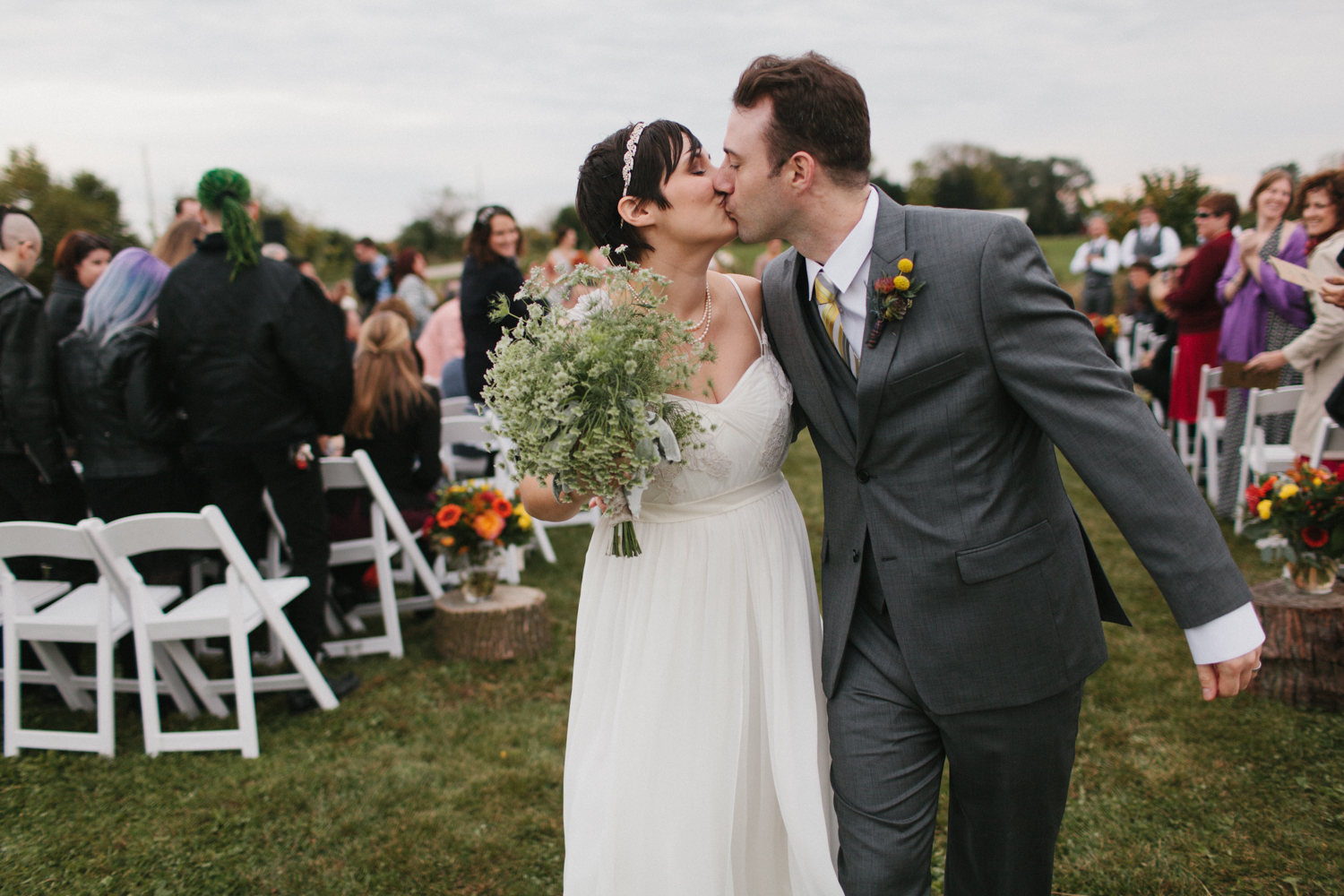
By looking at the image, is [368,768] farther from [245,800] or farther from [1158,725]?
[1158,725]

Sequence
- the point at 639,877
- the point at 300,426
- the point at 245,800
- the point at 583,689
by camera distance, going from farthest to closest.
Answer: the point at 300,426 < the point at 245,800 < the point at 583,689 < the point at 639,877

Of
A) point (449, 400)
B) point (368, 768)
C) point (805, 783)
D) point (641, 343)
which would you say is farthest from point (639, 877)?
point (449, 400)

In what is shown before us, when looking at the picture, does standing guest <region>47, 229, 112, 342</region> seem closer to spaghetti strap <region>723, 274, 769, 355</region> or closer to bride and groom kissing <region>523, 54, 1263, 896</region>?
bride and groom kissing <region>523, 54, 1263, 896</region>

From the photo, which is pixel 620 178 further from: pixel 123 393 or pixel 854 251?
pixel 123 393

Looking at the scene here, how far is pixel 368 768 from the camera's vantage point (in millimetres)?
4168

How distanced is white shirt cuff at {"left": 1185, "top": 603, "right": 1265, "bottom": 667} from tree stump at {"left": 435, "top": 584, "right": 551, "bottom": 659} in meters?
4.02

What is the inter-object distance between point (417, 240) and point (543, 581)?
40.0 meters

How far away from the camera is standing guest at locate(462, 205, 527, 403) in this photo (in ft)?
21.9

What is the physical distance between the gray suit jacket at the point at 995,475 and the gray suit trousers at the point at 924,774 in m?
0.08

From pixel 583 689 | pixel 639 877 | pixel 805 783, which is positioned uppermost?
pixel 583 689

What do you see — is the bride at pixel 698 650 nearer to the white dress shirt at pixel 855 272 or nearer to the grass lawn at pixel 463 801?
the white dress shirt at pixel 855 272

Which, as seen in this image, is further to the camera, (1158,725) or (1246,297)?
(1246,297)

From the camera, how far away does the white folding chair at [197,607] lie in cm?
414

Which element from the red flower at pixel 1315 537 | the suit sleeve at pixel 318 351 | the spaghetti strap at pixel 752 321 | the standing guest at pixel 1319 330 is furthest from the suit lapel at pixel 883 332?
the standing guest at pixel 1319 330
